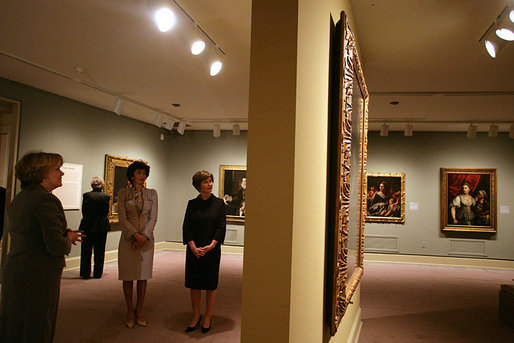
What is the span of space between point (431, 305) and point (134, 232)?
463 centimetres

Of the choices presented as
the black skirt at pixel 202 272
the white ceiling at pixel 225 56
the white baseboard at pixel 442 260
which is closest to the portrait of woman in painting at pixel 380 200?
the white baseboard at pixel 442 260

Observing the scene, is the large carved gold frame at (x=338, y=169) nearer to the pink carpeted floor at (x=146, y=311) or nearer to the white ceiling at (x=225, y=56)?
the white ceiling at (x=225, y=56)

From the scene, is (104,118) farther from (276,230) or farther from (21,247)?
(276,230)

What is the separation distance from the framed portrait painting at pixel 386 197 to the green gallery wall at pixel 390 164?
166mm

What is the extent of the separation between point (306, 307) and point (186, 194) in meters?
9.43

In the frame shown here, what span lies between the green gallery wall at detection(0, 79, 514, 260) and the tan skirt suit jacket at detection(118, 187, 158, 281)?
4158 millimetres

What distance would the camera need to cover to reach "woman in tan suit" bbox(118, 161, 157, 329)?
4.18 meters

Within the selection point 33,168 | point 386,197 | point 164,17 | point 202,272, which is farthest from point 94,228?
point 386,197

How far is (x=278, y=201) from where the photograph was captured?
150 centimetres

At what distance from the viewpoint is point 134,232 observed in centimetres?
419

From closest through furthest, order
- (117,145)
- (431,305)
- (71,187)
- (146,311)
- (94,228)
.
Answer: (146,311) → (431,305) → (94,228) → (71,187) → (117,145)

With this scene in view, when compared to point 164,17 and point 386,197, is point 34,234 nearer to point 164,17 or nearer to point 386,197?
point 164,17

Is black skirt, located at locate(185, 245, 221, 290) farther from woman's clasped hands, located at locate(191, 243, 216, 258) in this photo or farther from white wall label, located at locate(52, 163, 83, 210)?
white wall label, located at locate(52, 163, 83, 210)

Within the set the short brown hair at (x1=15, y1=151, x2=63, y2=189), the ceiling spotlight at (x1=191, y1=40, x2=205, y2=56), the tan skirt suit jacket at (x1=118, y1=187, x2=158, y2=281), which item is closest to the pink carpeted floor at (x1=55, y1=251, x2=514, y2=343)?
the tan skirt suit jacket at (x1=118, y1=187, x2=158, y2=281)
